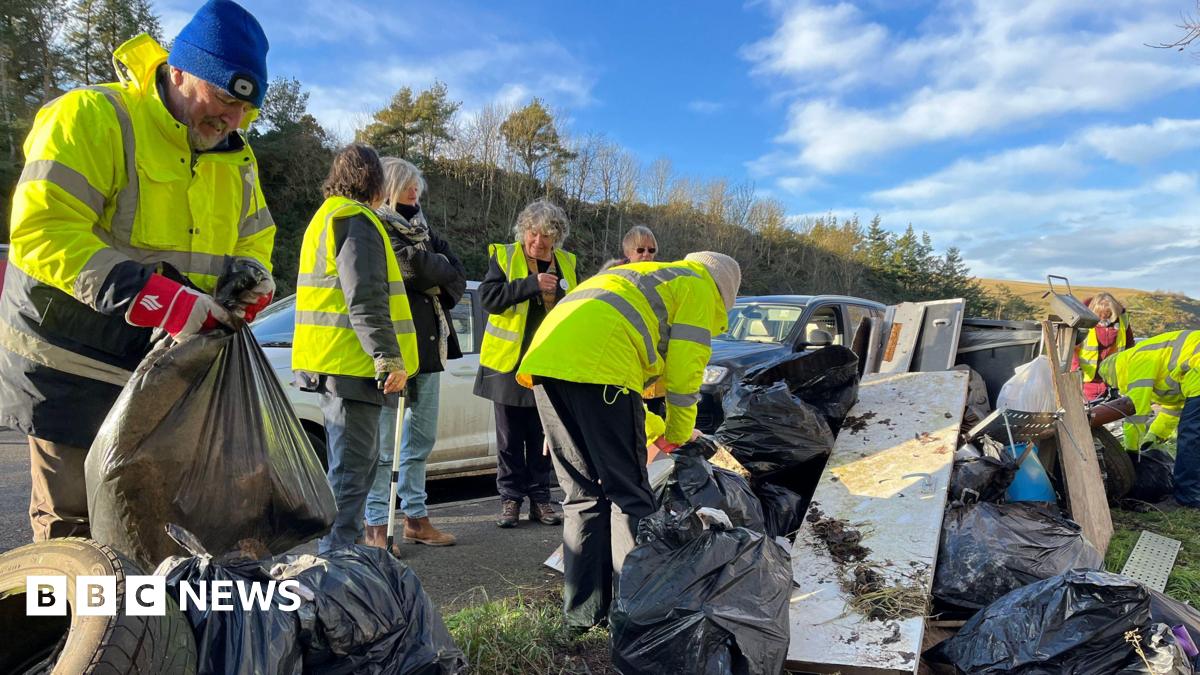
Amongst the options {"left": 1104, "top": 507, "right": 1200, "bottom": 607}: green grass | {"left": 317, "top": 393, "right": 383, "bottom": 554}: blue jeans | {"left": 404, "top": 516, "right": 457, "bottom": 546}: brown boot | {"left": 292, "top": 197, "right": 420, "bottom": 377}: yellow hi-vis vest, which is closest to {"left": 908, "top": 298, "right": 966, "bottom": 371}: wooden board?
{"left": 1104, "top": 507, "right": 1200, "bottom": 607}: green grass

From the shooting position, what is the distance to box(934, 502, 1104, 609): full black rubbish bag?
2828 mm

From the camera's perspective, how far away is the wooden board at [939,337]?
476 cm

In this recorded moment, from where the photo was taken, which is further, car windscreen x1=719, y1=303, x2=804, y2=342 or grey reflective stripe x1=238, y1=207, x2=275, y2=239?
car windscreen x1=719, y1=303, x2=804, y2=342

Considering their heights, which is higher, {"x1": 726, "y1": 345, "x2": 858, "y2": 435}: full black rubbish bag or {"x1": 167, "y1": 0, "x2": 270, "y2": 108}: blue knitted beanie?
{"x1": 167, "y1": 0, "x2": 270, "y2": 108}: blue knitted beanie

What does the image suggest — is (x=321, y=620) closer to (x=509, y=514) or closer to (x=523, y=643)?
(x=523, y=643)

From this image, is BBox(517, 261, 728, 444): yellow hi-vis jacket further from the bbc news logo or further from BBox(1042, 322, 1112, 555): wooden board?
BBox(1042, 322, 1112, 555): wooden board

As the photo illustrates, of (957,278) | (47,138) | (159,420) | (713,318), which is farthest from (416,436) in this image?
(957,278)

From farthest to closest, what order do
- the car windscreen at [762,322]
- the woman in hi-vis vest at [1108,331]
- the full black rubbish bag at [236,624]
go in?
the woman in hi-vis vest at [1108,331], the car windscreen at [762,322], the full black rubbish bag at [236,624]

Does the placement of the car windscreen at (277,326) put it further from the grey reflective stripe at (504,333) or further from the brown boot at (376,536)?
the brown boot at (376,536)

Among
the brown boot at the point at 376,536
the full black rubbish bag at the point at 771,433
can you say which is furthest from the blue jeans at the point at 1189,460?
the brown boot at the point at 376,536

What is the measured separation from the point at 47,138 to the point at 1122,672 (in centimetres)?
325

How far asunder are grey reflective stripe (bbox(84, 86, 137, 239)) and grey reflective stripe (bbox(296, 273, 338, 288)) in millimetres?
1042

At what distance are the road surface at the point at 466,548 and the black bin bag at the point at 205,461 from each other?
1.25 metres

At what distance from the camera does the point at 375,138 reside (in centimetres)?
2456
